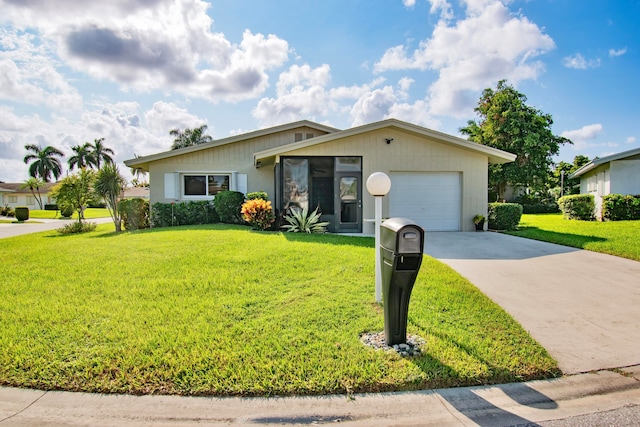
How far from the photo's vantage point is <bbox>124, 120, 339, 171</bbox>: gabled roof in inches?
512

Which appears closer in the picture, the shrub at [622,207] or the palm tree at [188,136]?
the shrub at [622,207]

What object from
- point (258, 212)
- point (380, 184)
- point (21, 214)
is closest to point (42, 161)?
point (21, 214)

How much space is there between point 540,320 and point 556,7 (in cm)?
993

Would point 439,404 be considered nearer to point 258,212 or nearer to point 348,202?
point 258,212

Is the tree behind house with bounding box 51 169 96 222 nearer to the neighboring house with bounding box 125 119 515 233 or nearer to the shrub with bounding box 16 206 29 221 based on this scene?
the neighboring house with bounding box 125 119 515 233

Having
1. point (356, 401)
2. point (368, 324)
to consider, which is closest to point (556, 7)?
point (368, 324)

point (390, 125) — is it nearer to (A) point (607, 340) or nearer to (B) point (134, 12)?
(B) point (134, 12)

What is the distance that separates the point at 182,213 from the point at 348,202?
257 inches

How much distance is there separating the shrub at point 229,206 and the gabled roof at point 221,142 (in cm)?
225

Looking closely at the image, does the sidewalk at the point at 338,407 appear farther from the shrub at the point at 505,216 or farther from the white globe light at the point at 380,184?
the shrub at the point at 505,216

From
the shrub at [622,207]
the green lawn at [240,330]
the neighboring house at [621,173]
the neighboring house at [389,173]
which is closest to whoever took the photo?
the green lawn at [240,330]

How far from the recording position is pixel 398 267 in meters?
2.79

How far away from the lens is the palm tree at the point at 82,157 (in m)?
51.4

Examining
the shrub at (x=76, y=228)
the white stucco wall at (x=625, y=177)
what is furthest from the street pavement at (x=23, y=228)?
the white stucco wall at (x=625, y=177)
